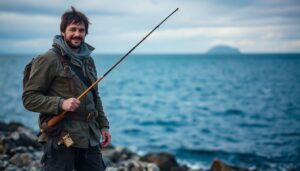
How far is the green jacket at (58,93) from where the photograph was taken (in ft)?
13.8

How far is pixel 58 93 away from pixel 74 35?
0.70m

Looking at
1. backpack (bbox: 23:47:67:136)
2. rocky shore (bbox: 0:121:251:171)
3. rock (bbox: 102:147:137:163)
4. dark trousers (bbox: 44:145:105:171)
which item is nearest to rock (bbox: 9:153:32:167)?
rocky shore (bbox: 0:121:251:171)

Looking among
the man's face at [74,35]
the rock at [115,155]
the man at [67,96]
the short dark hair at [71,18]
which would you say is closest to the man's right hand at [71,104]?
the man at [67,96]

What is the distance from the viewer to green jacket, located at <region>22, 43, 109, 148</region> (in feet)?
13.8

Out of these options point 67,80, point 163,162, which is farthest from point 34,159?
point 67,80

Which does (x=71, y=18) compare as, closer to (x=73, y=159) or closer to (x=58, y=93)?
(x=58, y=93)

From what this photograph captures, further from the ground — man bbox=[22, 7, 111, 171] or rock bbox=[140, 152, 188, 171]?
man bbox=[22, 7, 111, 171]

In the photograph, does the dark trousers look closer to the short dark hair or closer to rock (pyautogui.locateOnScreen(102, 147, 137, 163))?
the short dark hair

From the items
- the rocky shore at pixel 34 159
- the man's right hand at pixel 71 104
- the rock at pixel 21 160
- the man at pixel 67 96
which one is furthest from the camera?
the rock at pixel 21 160

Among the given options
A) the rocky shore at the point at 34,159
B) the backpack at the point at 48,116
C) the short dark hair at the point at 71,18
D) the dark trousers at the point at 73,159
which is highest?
the short dark hair at the point at 71,18

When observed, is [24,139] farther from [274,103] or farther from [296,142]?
[274,103]

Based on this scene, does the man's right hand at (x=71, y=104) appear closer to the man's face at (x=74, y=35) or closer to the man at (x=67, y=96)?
the man at (x=67, y=96)

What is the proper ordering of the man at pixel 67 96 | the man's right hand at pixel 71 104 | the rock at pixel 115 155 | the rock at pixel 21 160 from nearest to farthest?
1. the man's right hand at pixel 71 104
2. the man at pixel 67 96
3. the rock at pixel 21 160
4. the rock at pixel 115 155

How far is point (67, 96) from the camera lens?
Answer: 4363 mm
